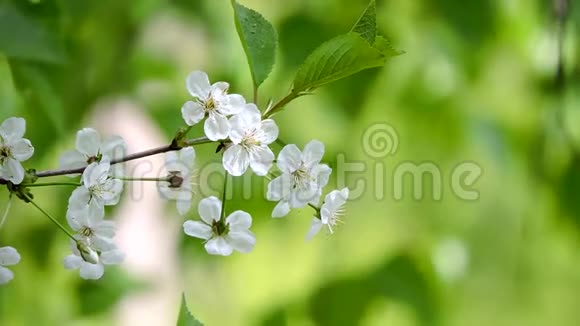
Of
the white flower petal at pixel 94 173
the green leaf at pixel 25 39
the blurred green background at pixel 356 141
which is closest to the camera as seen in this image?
the white flower petal at pixel 94 173

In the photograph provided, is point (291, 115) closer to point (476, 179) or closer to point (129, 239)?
point (476, 179)

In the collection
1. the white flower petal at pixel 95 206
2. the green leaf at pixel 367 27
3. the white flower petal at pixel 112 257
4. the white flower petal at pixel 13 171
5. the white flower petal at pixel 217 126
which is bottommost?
the white flower petal at pixel 112 257

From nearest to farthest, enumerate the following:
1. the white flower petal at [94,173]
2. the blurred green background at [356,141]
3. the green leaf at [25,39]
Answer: the white flower petal at [94,173], the green leaf at [25,39], the blurred green background at [356,141]

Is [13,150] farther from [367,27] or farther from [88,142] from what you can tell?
[367,27]

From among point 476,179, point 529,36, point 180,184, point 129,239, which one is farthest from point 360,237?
point 180,184

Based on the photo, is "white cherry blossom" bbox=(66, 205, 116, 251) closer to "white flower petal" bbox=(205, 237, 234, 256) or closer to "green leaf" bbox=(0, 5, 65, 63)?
A: "white flower petal" bbox=(205, 237, 234, 256)

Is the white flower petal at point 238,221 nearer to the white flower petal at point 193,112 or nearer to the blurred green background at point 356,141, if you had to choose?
the white flower petal at point 193,112

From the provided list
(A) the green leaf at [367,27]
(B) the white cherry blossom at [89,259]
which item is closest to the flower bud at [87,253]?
(B) the white cherry blossom at [89,259]
